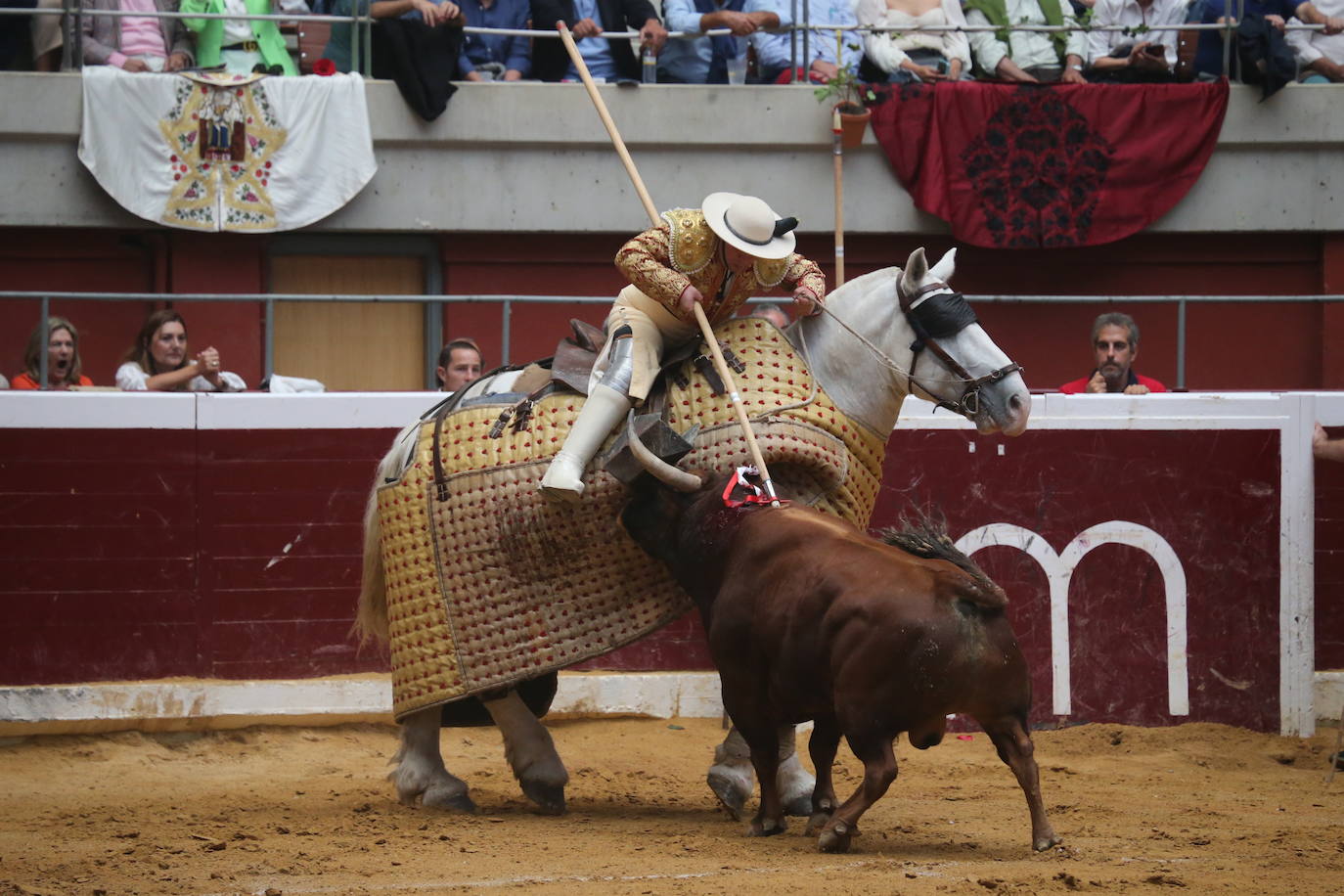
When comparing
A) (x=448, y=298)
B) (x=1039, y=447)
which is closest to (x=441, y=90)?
(x=448, y=298)

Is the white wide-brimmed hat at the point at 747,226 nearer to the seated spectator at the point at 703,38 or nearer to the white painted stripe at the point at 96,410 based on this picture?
the white painted stripe at the point at 96,410

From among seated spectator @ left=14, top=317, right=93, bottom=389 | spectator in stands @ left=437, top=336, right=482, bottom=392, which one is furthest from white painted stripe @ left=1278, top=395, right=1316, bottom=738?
seated spectator @ left=14, top=317, right=93, bottom=389

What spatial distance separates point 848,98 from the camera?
1066 cm

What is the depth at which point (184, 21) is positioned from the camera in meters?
10.6

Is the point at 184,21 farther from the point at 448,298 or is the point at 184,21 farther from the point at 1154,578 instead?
the point at 1154,578

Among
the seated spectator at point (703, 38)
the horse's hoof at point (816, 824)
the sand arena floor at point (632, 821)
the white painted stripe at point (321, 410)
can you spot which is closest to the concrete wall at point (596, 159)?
the seated spectator at point (703, 38)

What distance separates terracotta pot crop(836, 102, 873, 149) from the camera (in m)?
10.6

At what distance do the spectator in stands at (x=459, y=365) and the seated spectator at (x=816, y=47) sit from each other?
3764 millimetres

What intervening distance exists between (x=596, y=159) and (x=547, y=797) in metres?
5.69

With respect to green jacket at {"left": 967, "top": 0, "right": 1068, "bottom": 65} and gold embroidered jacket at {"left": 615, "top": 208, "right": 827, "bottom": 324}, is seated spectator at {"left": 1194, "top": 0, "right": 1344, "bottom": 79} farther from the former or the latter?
gold embroidered jacket at {"left": 615, "top": 208, "right": 827, "bottom": 324}

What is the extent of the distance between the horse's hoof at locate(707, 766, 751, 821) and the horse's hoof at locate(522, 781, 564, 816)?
0.53 metres

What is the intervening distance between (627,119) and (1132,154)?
3.10m

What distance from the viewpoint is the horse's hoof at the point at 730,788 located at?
5934mm

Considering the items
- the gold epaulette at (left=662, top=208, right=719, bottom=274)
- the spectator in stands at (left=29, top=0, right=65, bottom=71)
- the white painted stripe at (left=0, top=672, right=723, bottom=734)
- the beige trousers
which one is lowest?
the white painted stripe at (left=0, top=672, right=723, bottom=734)
